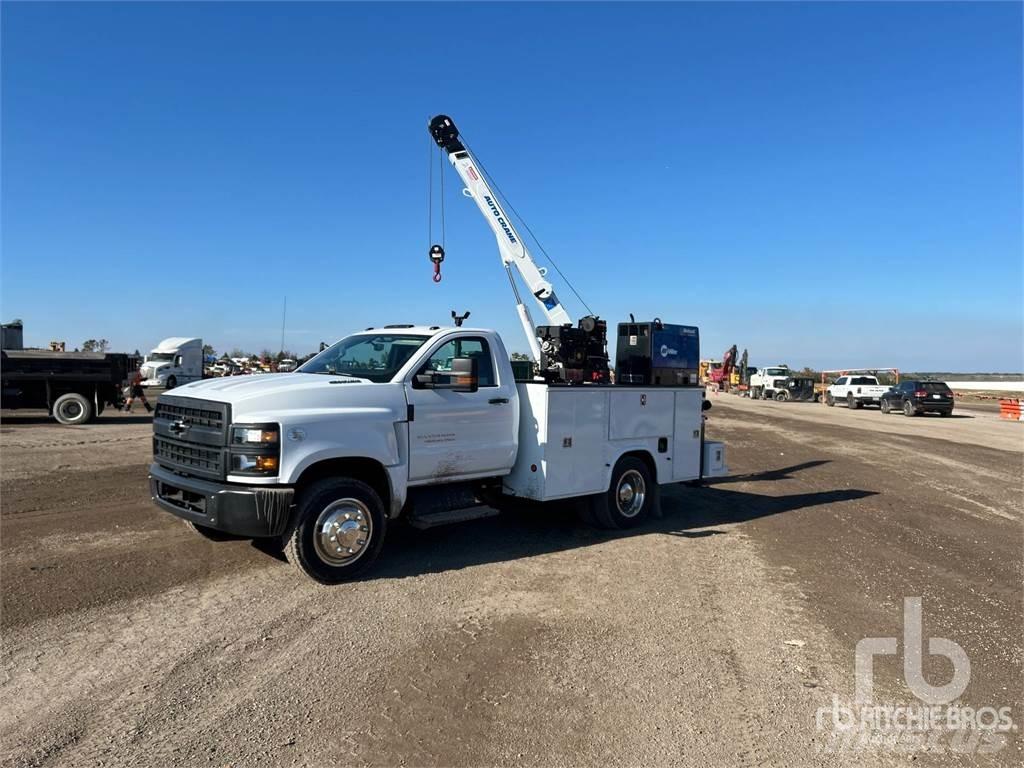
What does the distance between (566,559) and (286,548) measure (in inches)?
105

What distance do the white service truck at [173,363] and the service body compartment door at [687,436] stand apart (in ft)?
109

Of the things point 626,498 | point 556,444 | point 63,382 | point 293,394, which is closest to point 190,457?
point 293,394

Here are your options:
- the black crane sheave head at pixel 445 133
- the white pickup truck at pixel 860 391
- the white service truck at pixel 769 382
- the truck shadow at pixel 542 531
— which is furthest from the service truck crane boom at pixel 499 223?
the white service truck at pixel 769 382

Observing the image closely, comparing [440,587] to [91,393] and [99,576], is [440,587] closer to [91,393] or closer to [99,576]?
[99,576]

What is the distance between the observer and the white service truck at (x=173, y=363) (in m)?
36.9

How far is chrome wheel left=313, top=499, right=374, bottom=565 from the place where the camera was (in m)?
5.71

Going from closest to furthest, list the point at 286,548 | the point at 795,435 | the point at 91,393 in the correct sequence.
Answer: the point at 286,548 < the point at 91,393 < the point at 795,435

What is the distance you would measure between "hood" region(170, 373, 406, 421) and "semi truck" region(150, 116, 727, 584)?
0.5 inches

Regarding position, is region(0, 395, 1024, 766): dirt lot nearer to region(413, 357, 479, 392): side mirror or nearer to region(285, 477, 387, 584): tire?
region(285, 477, 387, 584): tire

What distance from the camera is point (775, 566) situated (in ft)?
22.5

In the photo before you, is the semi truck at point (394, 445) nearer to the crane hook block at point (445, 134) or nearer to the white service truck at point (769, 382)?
the crane hook block at point (445, 134)

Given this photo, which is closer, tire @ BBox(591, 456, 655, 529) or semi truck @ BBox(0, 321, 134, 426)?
tire @ BBox(591, 456, 655, 529)

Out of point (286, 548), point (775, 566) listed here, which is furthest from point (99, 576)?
point (775, 566)

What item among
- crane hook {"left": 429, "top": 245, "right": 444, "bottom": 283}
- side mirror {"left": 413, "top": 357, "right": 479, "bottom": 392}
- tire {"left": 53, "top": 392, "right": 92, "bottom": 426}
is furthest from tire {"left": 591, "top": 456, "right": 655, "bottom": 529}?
tire {"left": 53, "top": 392, "right": 92, "bottom": 426}
